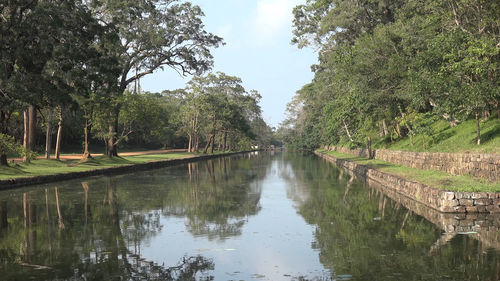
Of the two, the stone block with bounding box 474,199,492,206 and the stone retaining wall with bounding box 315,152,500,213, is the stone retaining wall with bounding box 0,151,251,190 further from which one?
the stone block with bounding box 474,199,492,206

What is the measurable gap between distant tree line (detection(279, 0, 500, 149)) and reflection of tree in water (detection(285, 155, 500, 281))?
10.1 metres

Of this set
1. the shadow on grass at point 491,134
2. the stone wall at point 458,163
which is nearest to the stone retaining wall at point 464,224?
the stone wall at point 458,163

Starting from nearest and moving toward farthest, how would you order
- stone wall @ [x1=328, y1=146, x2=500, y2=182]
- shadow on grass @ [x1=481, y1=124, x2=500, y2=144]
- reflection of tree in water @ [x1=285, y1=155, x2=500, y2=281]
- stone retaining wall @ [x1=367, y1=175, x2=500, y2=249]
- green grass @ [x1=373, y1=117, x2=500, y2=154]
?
reflection of tree in water @ [x1=285, y1=155, x2=500, y2=281]
stone retaining wall @ [x1=367, y1=175, x2=500, y2=249]
stone wall @ [x1=328, y1=146, x2=500, y2=182]
green grass @ [x1=373, y1=117, x2=500, y2=154]
shadow on grass @ [x1=481, y1=124, x2=500, y2=144]

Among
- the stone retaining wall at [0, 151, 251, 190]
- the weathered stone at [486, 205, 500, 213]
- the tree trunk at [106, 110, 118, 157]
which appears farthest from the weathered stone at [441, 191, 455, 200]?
the tree trunk at [106, 110, 118, 157]

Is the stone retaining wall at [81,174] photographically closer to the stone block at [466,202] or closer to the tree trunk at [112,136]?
the tree trunk at [112,136]

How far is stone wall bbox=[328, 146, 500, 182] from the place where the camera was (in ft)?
59.6

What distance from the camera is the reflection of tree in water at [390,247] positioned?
27.7ft

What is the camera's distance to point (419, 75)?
89.8 ft

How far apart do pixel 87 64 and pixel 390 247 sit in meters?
26.7

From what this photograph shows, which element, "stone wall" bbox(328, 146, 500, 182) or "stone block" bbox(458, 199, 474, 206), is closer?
"stone block" bbox(458, 199, 474, 206)

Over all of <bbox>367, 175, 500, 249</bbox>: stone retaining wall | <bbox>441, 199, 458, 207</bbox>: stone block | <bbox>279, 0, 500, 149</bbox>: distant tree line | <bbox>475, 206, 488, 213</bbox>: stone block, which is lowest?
<bbox>367, 175, 500, 249</bbox>: stone retaining wall

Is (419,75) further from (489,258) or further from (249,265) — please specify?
(249,265)

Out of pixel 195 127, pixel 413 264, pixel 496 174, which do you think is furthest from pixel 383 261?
pixel 195 127

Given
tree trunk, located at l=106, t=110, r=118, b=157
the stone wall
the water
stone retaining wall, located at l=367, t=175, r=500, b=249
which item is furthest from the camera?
tree trunk, located at l=106, t=110, r=118, b=157
